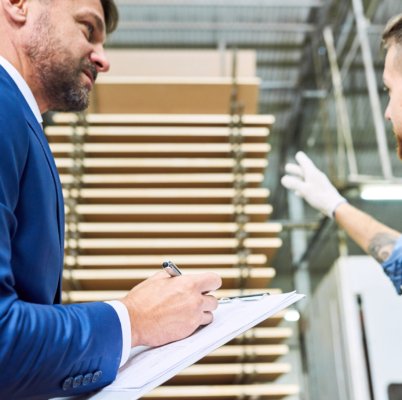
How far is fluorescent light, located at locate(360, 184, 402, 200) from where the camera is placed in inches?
150

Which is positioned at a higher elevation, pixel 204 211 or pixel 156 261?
pixel 204 211

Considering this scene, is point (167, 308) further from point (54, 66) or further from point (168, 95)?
point (168, 95)

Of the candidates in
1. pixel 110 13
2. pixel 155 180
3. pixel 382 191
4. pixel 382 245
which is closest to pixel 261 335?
pixel 382 245

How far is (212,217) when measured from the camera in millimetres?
3191

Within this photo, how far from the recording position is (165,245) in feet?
10.0

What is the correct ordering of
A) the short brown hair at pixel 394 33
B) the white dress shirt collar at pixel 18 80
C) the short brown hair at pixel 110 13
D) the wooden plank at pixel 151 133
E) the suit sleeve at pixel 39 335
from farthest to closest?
the wooden plank at pixel 151 133, the short brown hair at pixel 394 33, the short brown hair at pixel 110 13, the white dress shirt collar at pixel 18 80, the suit sleeve at pixel 39 335

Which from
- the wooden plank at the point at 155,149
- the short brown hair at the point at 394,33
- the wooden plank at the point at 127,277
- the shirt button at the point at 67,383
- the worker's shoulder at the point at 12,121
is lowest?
the shirt button at the point at 67,383

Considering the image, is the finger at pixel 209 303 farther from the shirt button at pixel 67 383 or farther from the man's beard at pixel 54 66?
the man's beard at pixel 54 66

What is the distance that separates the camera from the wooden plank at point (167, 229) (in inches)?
121

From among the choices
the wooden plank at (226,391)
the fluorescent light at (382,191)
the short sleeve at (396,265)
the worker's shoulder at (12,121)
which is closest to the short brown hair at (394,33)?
the short sleeve at (396,265)

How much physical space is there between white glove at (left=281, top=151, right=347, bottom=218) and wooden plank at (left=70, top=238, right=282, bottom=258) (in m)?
0.33

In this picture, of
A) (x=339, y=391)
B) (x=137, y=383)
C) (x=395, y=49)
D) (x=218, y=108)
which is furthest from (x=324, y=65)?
(x=137, y=383)

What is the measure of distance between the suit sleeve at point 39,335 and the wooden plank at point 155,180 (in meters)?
2.26

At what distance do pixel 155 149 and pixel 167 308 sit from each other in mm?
2341
